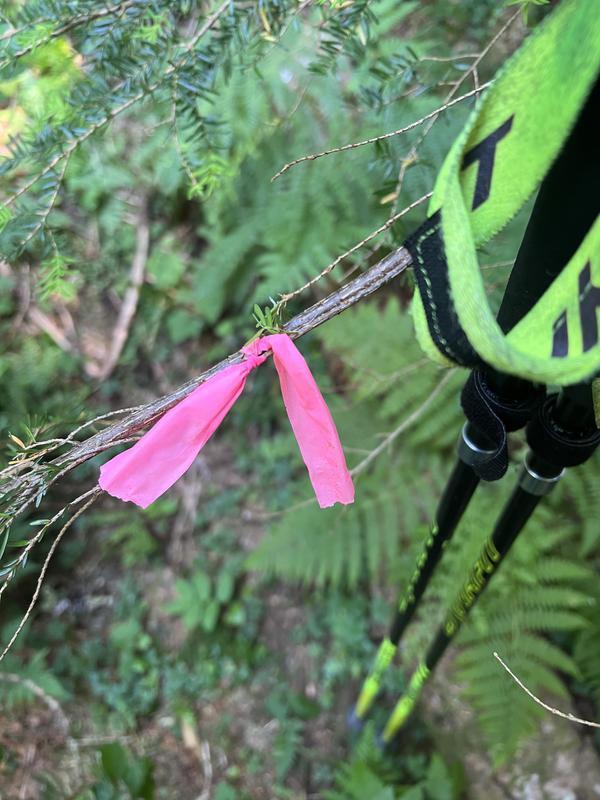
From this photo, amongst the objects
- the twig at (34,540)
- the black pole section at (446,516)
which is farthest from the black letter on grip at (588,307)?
the twig at (34,540)

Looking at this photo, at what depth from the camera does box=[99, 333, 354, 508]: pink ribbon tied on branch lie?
568 mm

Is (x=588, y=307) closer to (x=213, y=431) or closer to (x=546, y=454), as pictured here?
(x=546, y=454)

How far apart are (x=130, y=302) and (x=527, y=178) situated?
8.50 feet

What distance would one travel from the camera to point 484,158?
1.59 feet

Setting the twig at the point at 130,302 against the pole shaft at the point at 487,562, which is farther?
the twig at the point at 130,302

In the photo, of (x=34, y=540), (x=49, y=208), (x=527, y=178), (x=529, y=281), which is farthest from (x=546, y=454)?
(x=49, y=208)

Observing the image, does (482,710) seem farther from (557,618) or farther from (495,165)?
(495,165)

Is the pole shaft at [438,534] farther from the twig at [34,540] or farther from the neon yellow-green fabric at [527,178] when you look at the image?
the twig at [34,540]

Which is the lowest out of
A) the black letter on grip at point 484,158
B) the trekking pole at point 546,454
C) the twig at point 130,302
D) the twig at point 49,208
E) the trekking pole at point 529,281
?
the twig at point 130,302

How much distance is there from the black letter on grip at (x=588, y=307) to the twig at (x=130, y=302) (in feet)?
8.48

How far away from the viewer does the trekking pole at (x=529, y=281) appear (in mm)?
479

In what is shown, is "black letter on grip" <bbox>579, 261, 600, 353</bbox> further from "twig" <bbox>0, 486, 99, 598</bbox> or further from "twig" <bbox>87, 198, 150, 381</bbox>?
"twig" <bbox>87, 198, 150, 381</bbox>

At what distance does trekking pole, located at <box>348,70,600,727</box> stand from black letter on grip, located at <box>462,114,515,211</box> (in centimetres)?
6

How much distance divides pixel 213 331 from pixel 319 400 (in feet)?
7.23
